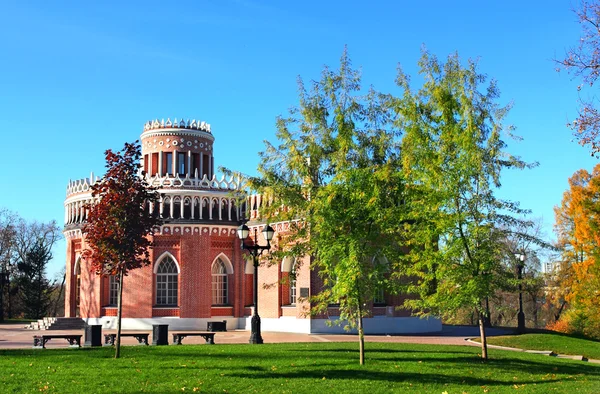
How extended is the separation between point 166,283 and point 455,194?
21650 mm

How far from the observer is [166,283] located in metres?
34.6

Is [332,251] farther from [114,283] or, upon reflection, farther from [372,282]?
[114,283]

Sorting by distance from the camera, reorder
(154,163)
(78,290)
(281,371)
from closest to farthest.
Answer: (281,371) < (154,163) < (78,290)

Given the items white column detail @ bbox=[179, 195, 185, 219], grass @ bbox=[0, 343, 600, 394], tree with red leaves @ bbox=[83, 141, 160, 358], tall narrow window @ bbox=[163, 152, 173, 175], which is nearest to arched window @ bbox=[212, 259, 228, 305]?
white column detail @ bbox=[179, 195, 185, 219]

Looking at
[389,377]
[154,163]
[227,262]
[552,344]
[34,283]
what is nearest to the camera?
[389,377]

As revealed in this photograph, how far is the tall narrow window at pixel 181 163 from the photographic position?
37.8 meters

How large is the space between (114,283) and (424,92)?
76.9ft

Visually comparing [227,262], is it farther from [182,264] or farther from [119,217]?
[119,217]

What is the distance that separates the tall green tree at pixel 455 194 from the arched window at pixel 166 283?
19845 millimetres

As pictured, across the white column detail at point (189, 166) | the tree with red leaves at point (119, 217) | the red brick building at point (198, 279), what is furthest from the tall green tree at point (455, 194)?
the white column detail at point (189, 166)

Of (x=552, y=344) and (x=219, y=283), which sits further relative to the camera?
(x=219, y=283)

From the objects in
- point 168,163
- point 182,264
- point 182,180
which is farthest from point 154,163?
point 182,264

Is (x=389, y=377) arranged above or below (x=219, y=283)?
below

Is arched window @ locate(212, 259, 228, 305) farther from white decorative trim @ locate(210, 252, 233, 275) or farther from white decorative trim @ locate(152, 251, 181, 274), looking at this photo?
white decorative trim @ locate(152, 251, 181, 274)
